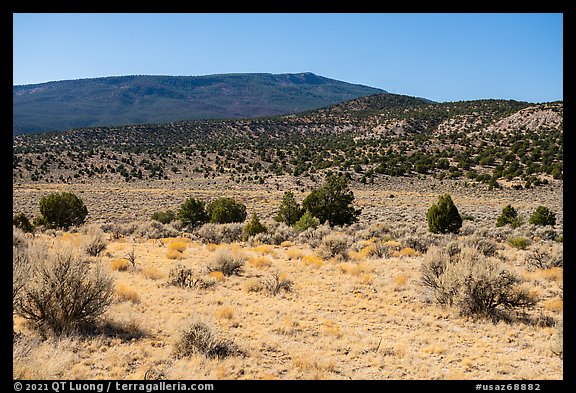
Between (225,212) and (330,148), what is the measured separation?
54.1 meters

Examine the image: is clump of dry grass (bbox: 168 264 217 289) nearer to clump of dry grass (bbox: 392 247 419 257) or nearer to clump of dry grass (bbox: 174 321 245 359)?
clump of dry grass (bbox: 174 321 245 359)

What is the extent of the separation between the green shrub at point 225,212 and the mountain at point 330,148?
109 feet

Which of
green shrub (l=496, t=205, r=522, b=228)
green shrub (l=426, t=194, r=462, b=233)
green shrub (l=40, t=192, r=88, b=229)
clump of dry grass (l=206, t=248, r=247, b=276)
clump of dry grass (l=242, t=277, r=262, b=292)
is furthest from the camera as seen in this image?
green shrub (l=496, t=205, r=522, b=228)

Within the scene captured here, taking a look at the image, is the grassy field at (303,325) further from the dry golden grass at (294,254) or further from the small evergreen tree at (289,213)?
the small evergreen tree at (289,213)

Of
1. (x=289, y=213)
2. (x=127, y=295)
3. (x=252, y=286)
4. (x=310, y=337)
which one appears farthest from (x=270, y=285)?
(x=289, y=213)

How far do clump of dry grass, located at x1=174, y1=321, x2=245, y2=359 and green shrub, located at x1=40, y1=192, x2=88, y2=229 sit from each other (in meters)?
19.3

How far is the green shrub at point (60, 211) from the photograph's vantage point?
874 inches

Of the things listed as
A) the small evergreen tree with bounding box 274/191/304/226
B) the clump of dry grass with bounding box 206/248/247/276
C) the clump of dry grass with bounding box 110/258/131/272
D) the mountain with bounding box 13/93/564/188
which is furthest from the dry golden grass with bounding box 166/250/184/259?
the mountain with bounding box 13/93/564/188

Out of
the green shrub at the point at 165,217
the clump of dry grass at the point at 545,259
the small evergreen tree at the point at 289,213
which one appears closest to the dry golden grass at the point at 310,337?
the clump of dry grass at the point at 545,259

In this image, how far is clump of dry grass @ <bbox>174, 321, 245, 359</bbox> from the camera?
6199mm

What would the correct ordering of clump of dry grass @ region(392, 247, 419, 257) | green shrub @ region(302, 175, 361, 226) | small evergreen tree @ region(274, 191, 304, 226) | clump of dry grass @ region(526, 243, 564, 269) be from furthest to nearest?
1. small evergreen tree @ region(274, 191, 304, 226)
2. green shrub @ region(302, 175, 361, 226)
3. clump of dry grass @ region(392, 247, 419, 257)
4. clump of dry grass @ region(526, 243, 564, 269)
